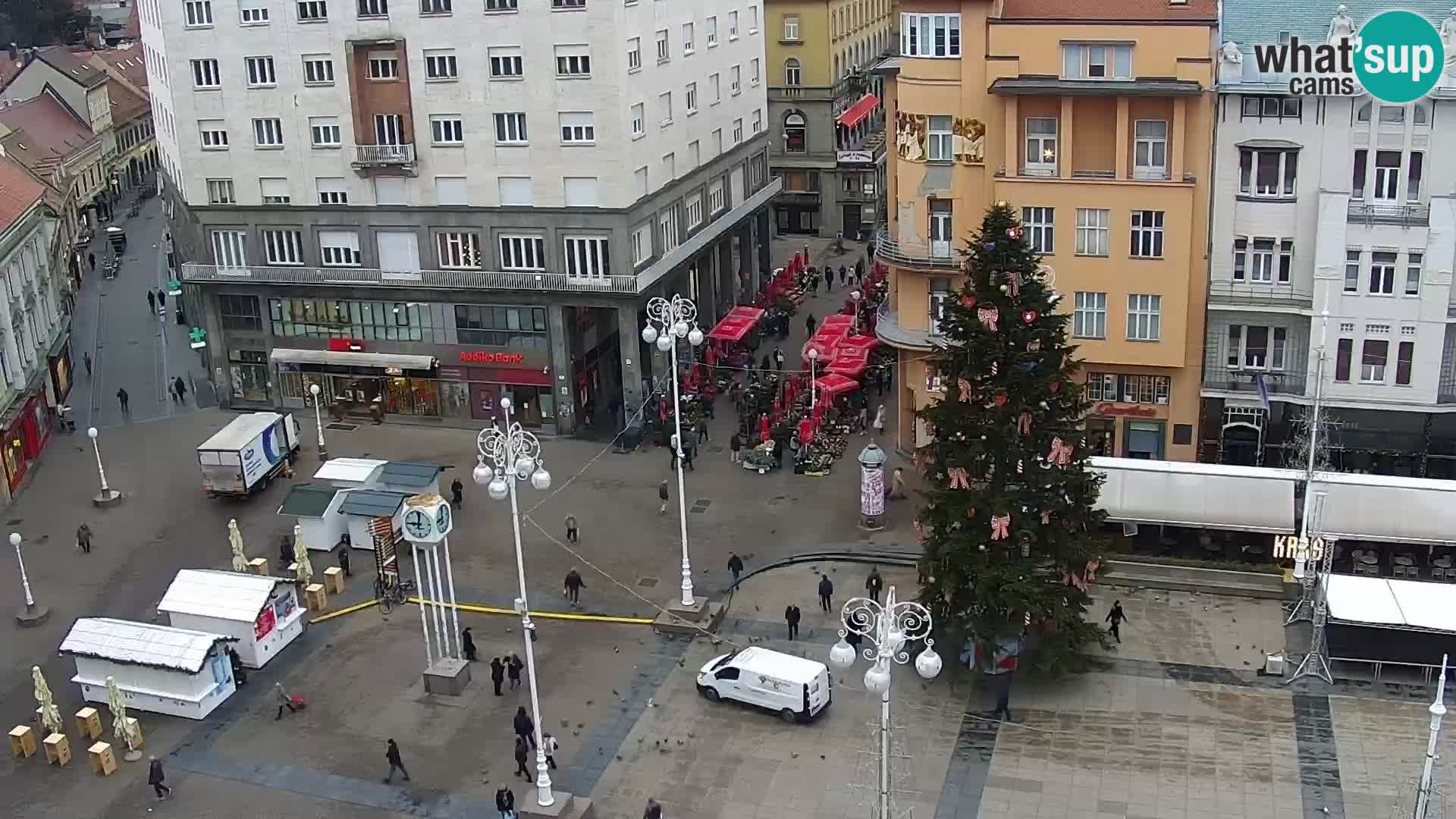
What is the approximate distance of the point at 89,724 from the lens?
43.1 m

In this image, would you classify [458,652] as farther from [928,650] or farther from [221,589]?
[928,650]

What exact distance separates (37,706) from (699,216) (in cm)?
3896

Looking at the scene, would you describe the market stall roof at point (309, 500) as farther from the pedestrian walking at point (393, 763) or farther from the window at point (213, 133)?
the window at point (213, 133)

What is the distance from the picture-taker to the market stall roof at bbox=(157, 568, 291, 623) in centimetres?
4647

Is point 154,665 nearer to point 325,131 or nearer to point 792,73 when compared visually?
point 325,131

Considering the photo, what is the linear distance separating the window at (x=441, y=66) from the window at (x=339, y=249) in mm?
8529

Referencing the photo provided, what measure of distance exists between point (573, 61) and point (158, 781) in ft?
113

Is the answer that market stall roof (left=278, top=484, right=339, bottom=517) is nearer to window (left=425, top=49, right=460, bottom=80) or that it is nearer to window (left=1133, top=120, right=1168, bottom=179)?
window (left=425, top=49, right=460, bottom=80)

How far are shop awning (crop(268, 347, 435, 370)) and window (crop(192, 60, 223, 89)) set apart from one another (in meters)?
12.7

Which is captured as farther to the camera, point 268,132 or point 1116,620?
point 268,132

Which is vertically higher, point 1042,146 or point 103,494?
point 1042,146

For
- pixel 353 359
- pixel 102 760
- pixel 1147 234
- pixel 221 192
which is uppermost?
pixel 221 192

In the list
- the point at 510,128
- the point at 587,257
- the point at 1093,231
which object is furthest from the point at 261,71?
the point at 1093,231

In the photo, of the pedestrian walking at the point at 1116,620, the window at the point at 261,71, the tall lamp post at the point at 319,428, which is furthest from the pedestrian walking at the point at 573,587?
the window at the point at 261,71
